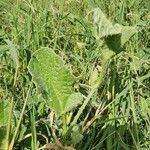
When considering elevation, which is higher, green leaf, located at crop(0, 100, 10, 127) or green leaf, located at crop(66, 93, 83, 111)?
green leaf, located at crop(66, 93, 83, 111)

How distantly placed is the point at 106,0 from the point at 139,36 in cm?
54

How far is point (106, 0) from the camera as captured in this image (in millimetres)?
2527

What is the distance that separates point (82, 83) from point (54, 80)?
0.45 m

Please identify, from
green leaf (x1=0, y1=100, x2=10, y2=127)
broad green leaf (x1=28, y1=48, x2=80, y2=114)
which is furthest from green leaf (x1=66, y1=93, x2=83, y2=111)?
green leaf (x1=0, y1=100, x2=10, y2=127)

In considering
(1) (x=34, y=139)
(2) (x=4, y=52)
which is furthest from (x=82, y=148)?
(2) (x=4, y=52)

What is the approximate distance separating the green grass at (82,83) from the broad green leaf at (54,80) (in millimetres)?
36

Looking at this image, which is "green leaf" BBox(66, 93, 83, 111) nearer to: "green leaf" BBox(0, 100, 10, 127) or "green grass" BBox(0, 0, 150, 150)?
"green grass" BBox(0, 0, 150, 150)

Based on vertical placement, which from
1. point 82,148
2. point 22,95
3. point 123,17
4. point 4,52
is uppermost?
point 123,17

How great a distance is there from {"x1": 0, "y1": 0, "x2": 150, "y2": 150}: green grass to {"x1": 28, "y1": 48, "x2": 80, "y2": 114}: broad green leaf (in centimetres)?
4

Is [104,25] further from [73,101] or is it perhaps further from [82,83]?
[82,83]

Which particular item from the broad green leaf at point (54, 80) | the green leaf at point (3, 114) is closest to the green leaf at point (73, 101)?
the broad green leaf at point (54, 80)

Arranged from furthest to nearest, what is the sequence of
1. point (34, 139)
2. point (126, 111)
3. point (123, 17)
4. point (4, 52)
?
point (123, 17)
point (4, 52)
point (126, 111)
point (34, 139)

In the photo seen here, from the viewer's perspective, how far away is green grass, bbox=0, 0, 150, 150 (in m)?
1.21

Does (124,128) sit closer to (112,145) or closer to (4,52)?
(112,145)
